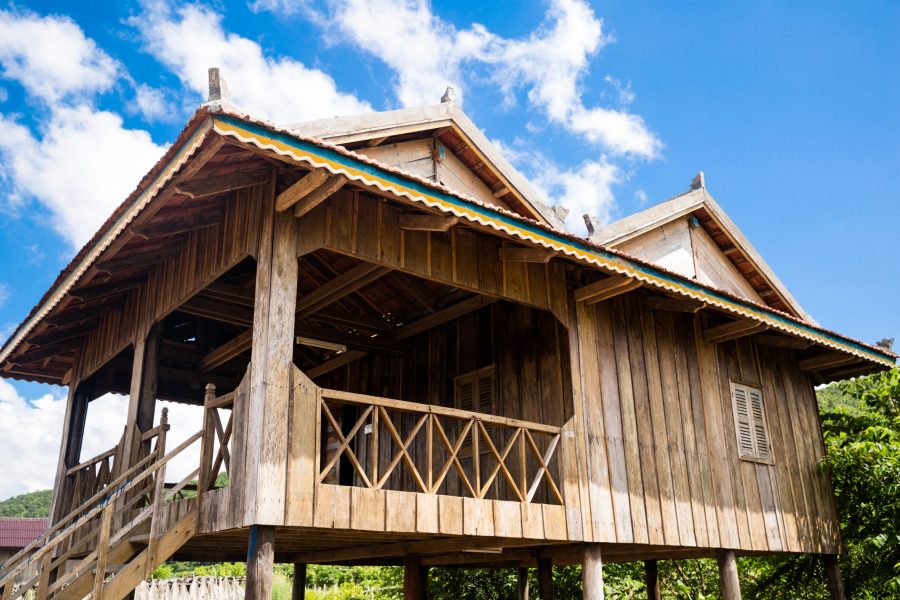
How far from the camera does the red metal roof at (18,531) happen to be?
1007 inches

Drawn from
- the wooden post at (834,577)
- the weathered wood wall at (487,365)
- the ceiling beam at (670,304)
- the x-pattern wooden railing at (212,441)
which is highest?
the ceiling beam at (670,304)

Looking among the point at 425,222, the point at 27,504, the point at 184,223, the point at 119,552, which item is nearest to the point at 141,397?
the point at 119,552

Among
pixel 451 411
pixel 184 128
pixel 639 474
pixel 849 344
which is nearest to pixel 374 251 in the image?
pixel 451 411

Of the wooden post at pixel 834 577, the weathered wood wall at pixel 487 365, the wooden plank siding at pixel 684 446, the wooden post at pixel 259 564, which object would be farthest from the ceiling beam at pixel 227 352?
the wooden post at pixel 834 577

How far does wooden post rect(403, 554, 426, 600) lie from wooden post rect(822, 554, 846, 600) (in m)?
5.62

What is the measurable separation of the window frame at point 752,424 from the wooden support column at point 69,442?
901cm

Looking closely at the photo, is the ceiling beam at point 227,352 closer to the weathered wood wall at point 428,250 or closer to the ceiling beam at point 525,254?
the weathered wood wall at point 428,250

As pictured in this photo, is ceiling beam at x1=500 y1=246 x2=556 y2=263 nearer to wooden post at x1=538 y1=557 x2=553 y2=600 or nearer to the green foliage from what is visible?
wooden post at x1=538 y1=557 x2=553 y2=600

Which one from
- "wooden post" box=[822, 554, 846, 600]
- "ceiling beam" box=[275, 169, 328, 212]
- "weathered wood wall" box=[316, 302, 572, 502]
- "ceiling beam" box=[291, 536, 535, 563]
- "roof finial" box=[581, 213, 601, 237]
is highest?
"roof finial" box=[581, 213, 601, 237]

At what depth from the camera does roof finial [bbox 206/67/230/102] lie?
5.90 meters

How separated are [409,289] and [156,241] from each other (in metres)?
3.27

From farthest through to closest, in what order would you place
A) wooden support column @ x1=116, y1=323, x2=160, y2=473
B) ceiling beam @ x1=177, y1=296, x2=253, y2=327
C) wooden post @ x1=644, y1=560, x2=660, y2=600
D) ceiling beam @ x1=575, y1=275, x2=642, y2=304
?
wooden post @ x1=644, y1=560, x2=660, y2=600, ceiling beam @ x1=177, y1=296, x2=253, y2=327, wooden support column @ x1=116, y1=323, x2=160, y2=473, ceiling beam @ x1=575, y1=275, x2=642, y2=304

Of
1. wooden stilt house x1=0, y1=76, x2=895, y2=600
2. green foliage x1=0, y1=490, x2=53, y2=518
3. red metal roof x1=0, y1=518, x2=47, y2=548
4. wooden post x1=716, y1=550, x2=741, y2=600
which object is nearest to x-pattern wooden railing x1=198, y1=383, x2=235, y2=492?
wooden stilt house x1=0, y1=76, x2=895, y2=600

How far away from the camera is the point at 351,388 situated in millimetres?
12578
